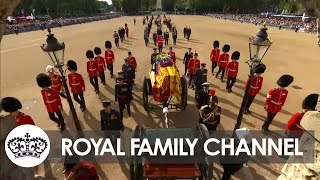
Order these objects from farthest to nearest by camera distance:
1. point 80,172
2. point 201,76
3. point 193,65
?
point 193,65 → point 201,76 → point 80,172

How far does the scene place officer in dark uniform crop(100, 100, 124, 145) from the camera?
21.5 ft

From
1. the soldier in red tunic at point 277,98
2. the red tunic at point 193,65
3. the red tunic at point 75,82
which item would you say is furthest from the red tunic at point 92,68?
the soldier in red tunic at point 277,98

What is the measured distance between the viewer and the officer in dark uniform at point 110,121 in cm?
655

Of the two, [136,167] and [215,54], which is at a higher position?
[215,54]

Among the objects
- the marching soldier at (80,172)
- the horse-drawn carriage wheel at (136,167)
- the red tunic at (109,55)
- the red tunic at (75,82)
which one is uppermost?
the red tunic at (109,55)

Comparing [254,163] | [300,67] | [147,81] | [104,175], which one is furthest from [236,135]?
[300,67]

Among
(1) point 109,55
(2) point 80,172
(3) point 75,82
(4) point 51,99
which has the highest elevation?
(1) point 109,55

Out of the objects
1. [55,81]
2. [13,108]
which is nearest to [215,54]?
[55,81]

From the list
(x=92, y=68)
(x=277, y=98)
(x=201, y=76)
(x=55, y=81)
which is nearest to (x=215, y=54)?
(x=201, y=76)

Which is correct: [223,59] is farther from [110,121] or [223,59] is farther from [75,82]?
[110,121]

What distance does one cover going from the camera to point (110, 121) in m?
6.64

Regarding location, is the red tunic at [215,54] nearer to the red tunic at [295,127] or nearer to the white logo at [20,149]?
the red tunic at [295,127]

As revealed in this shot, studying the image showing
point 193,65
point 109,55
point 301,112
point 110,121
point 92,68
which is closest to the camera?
point 301,112

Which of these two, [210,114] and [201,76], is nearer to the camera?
[210,114]
